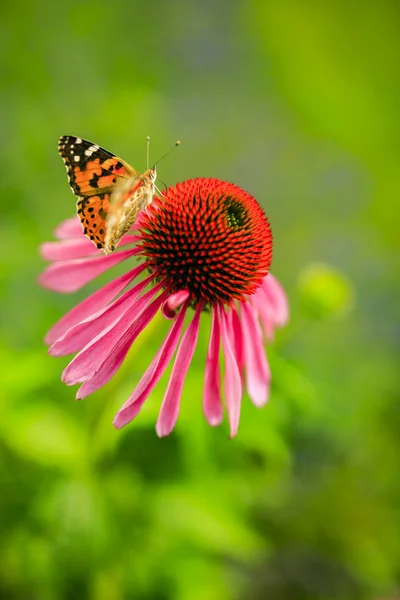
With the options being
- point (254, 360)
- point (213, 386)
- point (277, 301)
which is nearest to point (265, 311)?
point (277, 301)

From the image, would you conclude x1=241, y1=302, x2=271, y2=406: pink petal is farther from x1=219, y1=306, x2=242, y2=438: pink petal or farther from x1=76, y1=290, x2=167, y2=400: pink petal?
x1=76, y1=290, x2=167, y2=400: pink petal

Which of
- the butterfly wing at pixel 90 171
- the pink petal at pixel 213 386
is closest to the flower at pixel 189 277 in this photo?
the pink petal at pixel 213 386

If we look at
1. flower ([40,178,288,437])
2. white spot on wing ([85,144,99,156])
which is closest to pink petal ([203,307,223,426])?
flower ([40,178,288,437])

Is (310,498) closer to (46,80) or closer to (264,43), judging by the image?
(46,80)

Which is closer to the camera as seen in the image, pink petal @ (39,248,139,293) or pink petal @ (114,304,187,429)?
pink petal @ (114,304,187,429)

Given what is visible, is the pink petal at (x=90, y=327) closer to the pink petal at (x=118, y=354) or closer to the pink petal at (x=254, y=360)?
the pink petal at (x=118, y=354)

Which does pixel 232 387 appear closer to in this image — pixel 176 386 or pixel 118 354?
pixel 176 386

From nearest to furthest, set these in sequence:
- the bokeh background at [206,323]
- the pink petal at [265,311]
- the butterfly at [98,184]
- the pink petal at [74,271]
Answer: the butterfly at [98,184] → the pink petal at [74,271] → the pink petal at [265,311] → the bokeh background at [206,323]
